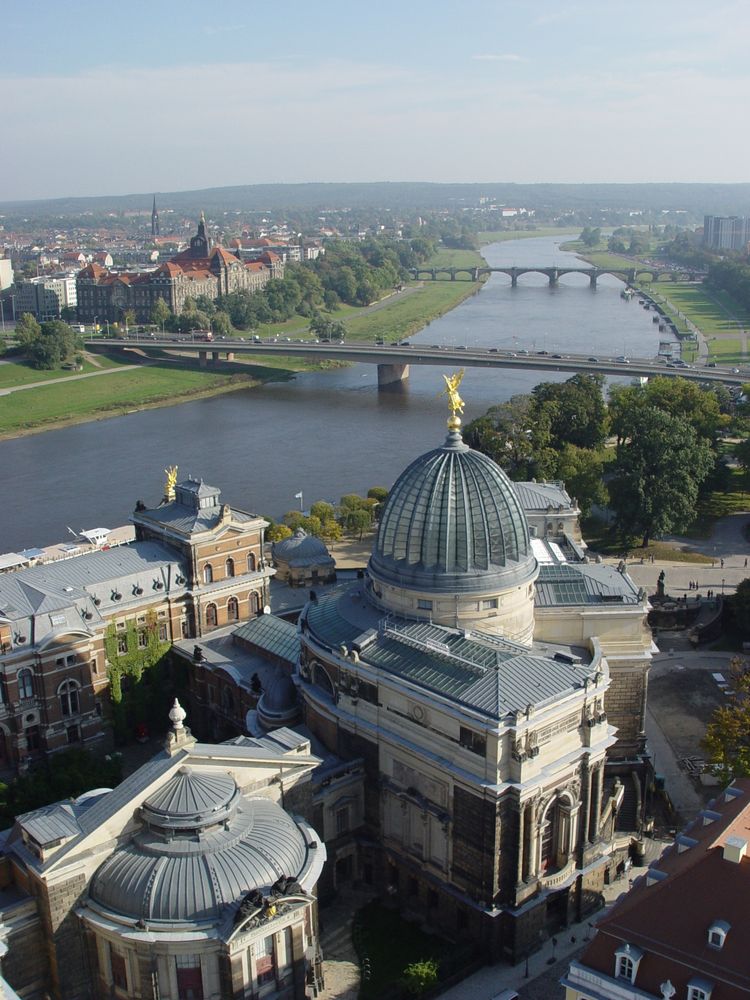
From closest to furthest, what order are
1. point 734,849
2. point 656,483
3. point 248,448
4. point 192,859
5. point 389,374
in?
point 734,849 < point 192,859 < point 656,483 < point 248,448 < point 389,374

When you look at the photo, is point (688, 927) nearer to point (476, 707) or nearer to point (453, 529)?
point (476, 707)

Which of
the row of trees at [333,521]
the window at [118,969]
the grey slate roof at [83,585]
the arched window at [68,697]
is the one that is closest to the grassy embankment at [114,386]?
the row of trees at [333,521]

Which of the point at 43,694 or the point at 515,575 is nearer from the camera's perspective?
the point at 515,575

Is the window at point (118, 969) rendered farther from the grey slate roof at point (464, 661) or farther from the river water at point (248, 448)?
the river water at point (248, 448)

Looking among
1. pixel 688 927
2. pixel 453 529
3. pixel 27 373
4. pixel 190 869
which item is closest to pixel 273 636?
pixel 453 529

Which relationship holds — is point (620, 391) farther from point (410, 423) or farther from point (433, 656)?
point (433, 656)

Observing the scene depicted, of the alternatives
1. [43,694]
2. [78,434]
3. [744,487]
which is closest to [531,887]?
[43,694]
